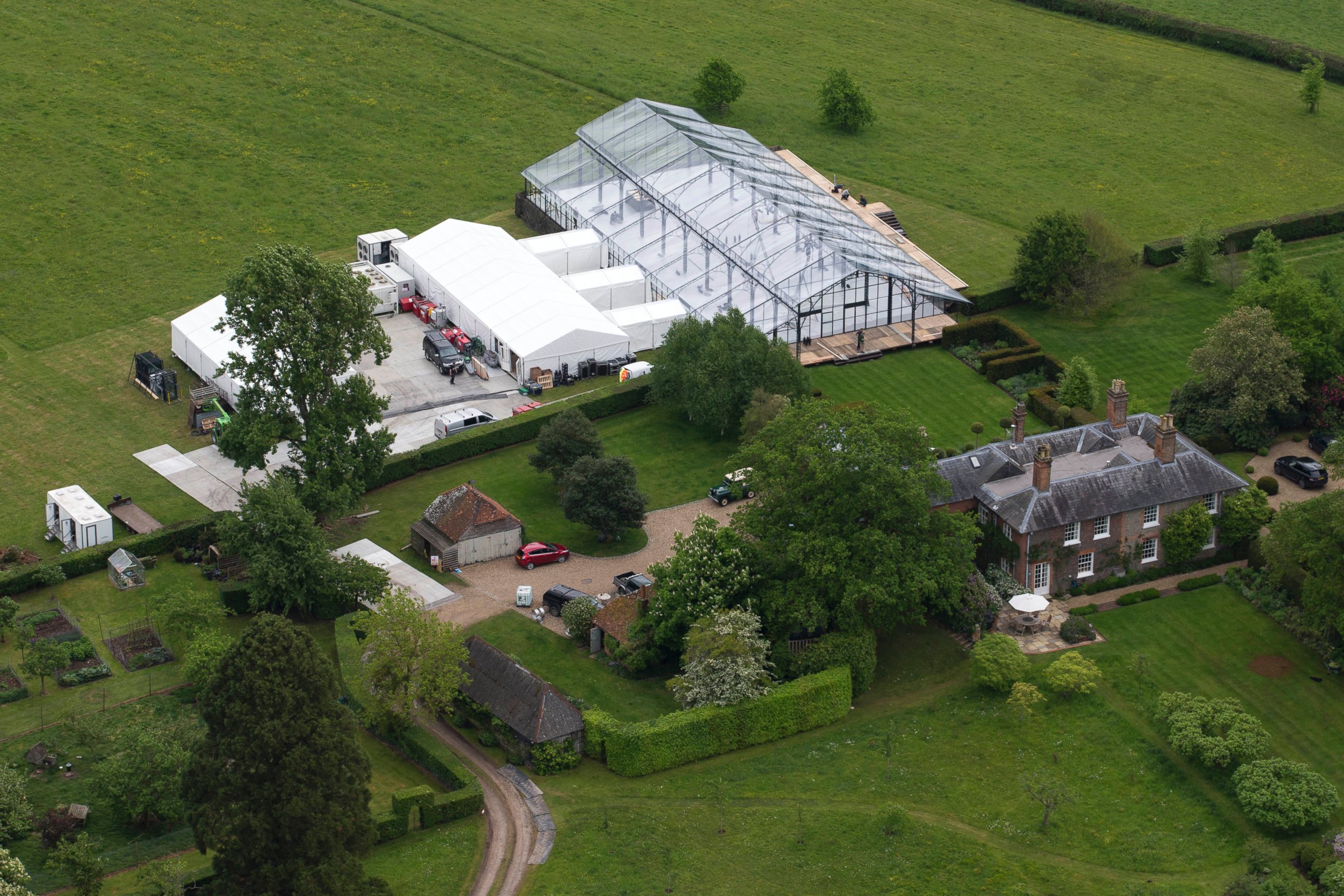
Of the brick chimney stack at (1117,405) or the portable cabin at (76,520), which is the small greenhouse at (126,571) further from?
the brick chimney stack at (1117,405)

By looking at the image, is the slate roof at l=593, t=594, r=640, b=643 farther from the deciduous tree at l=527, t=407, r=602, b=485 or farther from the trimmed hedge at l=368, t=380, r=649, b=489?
the trimmed hedge at l=368, t=380, r=649, b=489

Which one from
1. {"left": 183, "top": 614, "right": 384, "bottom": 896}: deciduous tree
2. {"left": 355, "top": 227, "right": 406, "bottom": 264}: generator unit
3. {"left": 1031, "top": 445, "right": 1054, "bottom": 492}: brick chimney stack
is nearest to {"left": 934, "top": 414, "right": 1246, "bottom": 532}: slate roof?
{"left": 1031, "top": 445, "right": 1054, "bottom": 492}: brick chimney stack

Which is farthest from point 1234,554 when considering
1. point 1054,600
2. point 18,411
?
point 18,411

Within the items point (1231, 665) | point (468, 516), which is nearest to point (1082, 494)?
point (1231, 665)

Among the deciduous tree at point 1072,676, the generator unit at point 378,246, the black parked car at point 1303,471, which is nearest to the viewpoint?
the deciduous tree at point 1072,676

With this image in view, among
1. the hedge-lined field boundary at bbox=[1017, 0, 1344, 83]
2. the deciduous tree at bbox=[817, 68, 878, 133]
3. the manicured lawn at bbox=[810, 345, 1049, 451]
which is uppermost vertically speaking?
the hedge-lined field boundary at bbox=[1017, 0, 1344, 83]

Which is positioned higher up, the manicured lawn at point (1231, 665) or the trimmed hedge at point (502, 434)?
the trimmed hedge at point (502, 434)

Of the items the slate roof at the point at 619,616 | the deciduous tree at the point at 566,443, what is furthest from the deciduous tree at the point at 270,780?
the deciduous tree at the point at 566,443
